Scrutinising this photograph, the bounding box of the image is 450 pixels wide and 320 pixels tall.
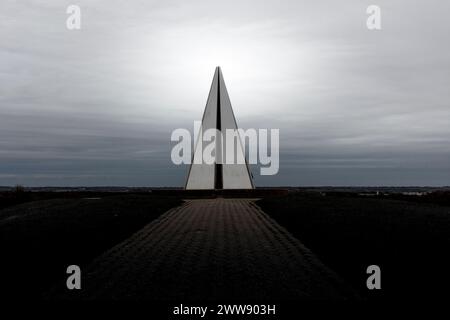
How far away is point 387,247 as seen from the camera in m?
9.34

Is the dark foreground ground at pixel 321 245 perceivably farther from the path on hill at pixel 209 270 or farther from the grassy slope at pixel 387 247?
the path on hill at pixel 209 270

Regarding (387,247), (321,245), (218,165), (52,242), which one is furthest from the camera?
(218,165)

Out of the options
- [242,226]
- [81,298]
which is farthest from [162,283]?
[242,226]

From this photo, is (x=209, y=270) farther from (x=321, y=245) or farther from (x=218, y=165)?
(x=218, y=165)

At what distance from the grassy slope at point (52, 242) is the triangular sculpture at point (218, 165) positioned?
62.8 feet

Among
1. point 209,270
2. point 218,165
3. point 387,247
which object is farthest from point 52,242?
point 218,165

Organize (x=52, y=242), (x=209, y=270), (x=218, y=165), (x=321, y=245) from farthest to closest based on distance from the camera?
(x=218, y=165)
(x=52, y=242)
(x=321, y=245)
(x=209, y=270)

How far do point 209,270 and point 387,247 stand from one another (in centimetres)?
380

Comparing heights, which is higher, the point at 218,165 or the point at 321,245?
the point at 218,165

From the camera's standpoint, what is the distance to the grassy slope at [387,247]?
668 cm

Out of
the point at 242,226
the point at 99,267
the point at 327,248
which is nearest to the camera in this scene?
the point at 99,267

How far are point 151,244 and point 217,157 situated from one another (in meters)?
27.3
